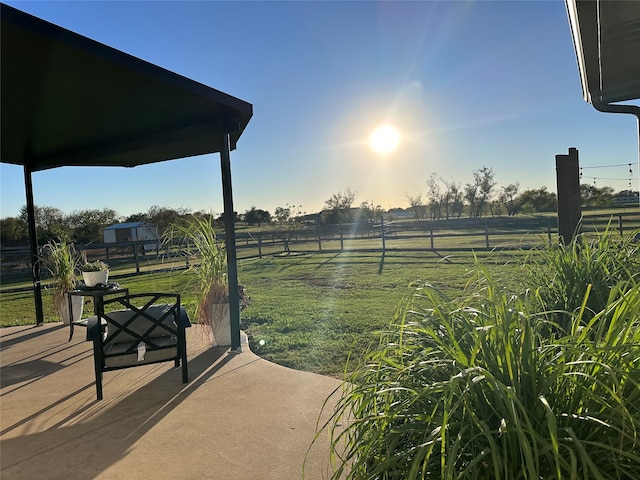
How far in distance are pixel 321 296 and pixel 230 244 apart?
3.09 m

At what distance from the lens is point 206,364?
3.70 m

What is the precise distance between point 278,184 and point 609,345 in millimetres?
18057

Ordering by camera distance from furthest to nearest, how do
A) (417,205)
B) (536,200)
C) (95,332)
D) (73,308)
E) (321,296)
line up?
(417,205), (536,200), (321,296), (73,308), (95,332)

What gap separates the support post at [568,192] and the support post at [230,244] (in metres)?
2.84

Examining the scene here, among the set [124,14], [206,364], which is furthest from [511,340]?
[124,14]

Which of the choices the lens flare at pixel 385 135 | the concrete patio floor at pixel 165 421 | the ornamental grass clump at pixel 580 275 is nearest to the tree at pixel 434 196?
the lens flare at pixel 385 135

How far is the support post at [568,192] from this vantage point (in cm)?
282

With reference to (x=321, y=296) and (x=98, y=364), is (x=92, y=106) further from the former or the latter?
(x=321, y=296)

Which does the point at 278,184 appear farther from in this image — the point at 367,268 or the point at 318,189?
the point at 367,268

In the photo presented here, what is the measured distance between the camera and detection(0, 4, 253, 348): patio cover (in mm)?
2566

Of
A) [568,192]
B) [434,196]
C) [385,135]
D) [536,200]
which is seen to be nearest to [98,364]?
[568,192]

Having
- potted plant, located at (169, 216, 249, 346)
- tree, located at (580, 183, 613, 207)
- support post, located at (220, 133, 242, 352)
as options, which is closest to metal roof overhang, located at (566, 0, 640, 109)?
support post, located at (220, 133, 242, 352)

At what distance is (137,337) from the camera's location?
3.04 meters

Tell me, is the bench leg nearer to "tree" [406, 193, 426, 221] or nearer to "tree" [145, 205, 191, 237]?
"tree" [145, 205, 191, 237]
